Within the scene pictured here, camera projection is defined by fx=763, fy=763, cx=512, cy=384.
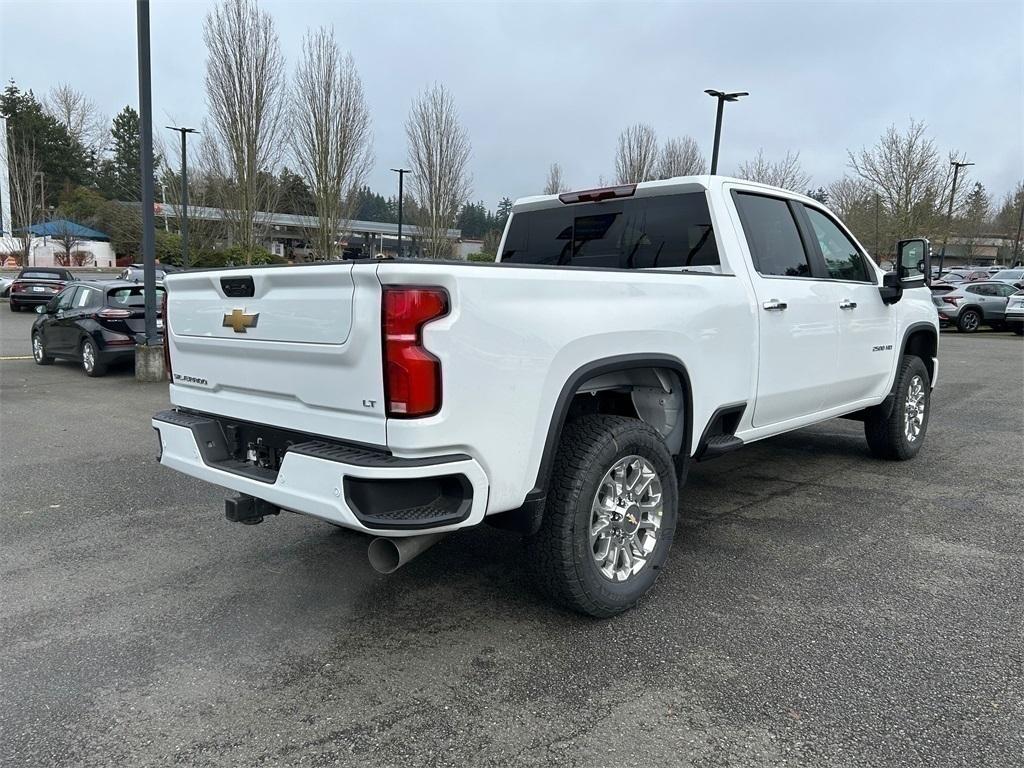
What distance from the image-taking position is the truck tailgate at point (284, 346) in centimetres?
270

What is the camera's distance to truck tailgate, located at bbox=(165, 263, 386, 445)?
2695mm

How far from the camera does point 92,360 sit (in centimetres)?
1130

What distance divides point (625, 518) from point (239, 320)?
6.23 feet

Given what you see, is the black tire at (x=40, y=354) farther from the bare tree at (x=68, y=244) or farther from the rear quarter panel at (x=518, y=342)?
the bare tree at (x=68, y=244)

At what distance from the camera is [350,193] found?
2619cm

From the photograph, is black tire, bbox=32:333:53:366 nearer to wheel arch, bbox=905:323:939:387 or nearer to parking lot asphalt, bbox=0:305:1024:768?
parking lot asphalt, bbox=0:305:1024:768

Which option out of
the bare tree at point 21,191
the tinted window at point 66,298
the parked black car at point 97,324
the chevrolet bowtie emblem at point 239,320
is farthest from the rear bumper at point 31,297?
the chevrolet bowtie emblem at point 239,320

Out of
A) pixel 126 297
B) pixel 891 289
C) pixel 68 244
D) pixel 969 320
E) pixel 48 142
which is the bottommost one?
pixel 969 320

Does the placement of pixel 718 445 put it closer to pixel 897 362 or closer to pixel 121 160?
pixel 897 362

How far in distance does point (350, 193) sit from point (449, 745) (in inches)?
1002

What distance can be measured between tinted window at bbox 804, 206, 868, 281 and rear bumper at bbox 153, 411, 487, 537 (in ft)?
11.2

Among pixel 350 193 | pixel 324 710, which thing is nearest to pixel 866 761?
pixel 324 710

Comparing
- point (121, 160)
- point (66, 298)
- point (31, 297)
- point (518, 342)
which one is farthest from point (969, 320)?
point (121, 160)

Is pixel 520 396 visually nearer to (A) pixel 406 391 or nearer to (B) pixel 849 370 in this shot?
(A) pixel 406 391
